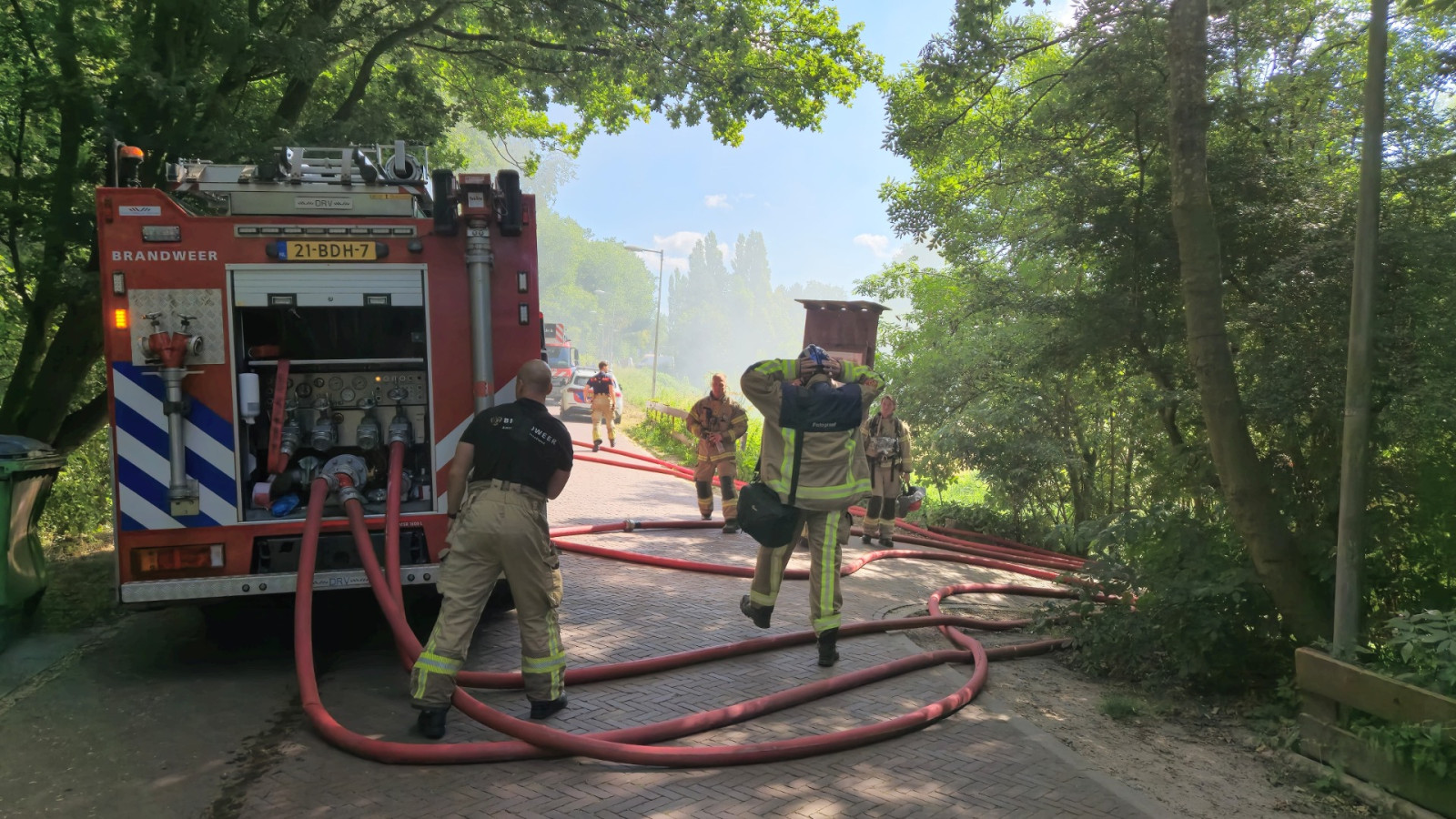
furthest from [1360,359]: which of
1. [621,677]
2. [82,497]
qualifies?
[82,497]

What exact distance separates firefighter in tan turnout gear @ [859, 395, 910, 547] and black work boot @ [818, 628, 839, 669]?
4.46 meters

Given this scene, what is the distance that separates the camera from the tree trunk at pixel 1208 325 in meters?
5.69

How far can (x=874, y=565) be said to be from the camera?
376 inches

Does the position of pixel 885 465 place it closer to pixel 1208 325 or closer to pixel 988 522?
pixel 988 522

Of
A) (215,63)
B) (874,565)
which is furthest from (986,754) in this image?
(215,63)

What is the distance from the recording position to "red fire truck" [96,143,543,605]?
534 cm

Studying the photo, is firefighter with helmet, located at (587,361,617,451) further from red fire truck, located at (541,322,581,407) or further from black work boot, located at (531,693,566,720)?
black work boot, located at (531,693,566,720)

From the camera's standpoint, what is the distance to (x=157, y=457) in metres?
5.40

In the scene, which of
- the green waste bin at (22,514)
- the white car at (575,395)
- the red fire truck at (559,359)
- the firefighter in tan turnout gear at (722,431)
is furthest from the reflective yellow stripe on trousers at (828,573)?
the red fire truck at (559,359)

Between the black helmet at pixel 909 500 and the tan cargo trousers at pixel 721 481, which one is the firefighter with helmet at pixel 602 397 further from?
the tan cargo trousers at pixel 721 481

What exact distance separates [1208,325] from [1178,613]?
1.79 m

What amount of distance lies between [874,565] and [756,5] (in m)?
7.88

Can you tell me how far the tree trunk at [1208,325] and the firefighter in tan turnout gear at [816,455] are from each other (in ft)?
6.71

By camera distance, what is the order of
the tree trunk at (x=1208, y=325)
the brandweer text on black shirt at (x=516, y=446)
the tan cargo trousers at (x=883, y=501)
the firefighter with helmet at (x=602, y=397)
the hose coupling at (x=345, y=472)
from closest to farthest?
the brandweer text on black shirt at (x=516, y=446) → the hose coupling at (x=345, y=472) → the tree trunk at (x=1208, y=325) → the tan cargo trousers at (x=883, y=501) → the firefighter with helmet at (x=602, y=397)
